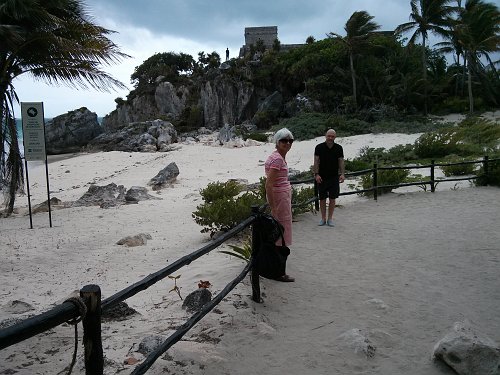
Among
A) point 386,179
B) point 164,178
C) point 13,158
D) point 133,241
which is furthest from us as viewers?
point 164,178

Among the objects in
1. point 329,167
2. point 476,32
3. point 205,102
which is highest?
point 476,32

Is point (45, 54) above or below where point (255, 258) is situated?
above

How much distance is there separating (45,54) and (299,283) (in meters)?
8.92

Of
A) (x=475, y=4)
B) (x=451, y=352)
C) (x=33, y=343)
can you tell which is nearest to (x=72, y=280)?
(x=33, y=343)

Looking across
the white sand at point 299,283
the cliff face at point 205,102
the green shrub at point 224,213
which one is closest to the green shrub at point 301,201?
the white sand at point 299,283

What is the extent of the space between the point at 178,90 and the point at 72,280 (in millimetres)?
47051

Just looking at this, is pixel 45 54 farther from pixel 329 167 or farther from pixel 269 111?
pixel 269 111

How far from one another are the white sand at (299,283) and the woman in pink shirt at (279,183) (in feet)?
2.45

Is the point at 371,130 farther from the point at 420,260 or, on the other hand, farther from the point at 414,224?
the point at 420,260

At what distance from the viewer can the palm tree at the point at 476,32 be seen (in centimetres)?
2933

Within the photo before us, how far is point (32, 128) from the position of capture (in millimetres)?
10172

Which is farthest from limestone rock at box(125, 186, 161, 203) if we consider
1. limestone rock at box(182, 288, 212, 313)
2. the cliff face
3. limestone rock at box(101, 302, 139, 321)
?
the cliff face

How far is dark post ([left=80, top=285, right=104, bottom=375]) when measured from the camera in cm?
187

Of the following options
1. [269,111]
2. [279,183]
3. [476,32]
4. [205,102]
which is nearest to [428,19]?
[476,32]
